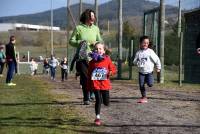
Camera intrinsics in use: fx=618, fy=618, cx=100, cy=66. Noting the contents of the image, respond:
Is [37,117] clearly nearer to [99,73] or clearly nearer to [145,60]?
[99,73]

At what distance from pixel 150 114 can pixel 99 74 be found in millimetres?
1724

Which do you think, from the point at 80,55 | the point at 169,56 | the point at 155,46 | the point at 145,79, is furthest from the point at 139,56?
the point at 169,56

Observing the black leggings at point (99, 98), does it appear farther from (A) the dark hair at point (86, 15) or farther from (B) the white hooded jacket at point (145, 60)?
(B) the white hooded jacket at point (145, 60)

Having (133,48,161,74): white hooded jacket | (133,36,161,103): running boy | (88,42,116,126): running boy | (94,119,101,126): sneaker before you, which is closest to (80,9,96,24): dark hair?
(88,42,116,126): running boy

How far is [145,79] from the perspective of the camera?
14898 millimetres

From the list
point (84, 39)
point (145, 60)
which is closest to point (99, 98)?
point (84, 39)

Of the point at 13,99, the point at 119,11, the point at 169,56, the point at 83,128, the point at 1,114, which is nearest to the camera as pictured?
the point at 83,128

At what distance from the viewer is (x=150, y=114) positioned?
40.0ft

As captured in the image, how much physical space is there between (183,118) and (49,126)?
8.68ft

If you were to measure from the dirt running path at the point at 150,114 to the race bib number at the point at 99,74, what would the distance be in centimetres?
82

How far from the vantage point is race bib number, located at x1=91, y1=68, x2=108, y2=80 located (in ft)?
36.2

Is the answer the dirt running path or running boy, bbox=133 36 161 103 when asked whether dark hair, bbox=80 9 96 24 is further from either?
running boy, bbox=133 36 161 103

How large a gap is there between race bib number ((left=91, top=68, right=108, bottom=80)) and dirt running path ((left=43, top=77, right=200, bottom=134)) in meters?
0.82

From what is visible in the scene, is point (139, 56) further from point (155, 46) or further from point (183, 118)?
point (155, 46)
